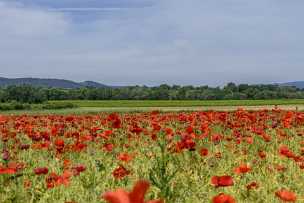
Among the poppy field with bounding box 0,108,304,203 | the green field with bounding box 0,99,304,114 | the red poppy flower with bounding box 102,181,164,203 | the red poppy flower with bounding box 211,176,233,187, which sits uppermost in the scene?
the red poppy flower with bounding box 102,181,164,203

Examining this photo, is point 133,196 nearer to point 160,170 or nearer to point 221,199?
point 221,199

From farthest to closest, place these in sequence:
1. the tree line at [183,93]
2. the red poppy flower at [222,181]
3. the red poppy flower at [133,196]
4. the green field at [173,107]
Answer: the tree line at [183,93]
the green field at [173,107]
the red poppy flower at [222,181]
the red poppy flower at [133,196]

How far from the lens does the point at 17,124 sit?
30.4ft

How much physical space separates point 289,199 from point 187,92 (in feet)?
237

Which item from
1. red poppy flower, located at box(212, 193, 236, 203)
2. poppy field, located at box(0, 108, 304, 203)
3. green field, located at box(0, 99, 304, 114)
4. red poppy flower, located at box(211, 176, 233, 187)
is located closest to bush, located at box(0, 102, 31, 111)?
green field, located at box(0, 99, 304, 114)

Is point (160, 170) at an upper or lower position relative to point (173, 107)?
upper

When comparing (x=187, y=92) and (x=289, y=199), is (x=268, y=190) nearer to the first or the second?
(x=289, y=199)

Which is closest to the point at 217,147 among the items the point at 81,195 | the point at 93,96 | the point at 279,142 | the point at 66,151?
the point at 279,142

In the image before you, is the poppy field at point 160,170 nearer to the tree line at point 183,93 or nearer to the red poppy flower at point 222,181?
the red poppy flower at point 222,181

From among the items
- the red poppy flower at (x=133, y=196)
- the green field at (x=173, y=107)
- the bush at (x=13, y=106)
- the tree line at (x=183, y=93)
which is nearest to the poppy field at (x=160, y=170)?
the red poppy flower at (x=133, y=196)

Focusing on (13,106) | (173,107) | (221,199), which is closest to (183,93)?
(173,107)

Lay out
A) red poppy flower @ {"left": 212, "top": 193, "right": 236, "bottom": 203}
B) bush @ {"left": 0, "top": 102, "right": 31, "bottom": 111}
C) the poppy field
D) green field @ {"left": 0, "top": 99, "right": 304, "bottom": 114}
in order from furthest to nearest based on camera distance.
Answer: bush @ {"left": 0, "top": 102, "right": 31, "bottom": 111} < green field @ {"left": 0, "top": 99, "right": 304, "bottom": 114} < the poppy field < red poppy flower @ {"left": 212, "top": 193, "right": 236, "bottom": 203}

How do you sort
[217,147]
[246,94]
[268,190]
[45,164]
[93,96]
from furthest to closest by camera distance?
[93,96] → [246,94] → [217,147] → [45,164] → [268,190]

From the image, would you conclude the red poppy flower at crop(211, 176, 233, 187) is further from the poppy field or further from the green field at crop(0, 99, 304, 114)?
the green field at crop(0, 99, 304, 114)
